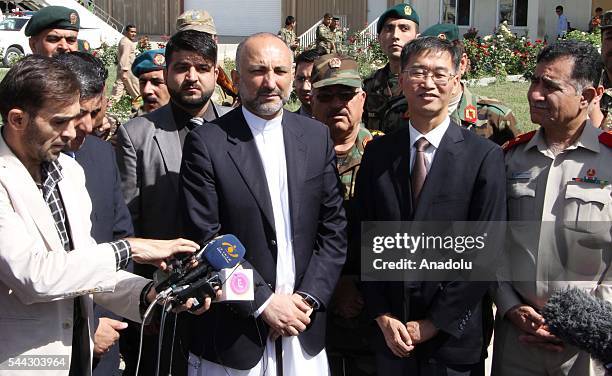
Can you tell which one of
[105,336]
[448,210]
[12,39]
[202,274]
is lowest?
[105,336]

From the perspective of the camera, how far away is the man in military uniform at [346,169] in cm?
383

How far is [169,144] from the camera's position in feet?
13.2

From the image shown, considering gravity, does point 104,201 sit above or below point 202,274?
above

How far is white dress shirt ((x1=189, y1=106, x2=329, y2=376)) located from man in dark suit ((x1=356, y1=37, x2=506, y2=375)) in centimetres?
38

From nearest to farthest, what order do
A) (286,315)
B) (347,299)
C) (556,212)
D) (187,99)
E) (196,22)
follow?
(286,315)
(556,212)
(347,299)
(187,99)
(196,22)

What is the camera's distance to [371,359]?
3.97 m

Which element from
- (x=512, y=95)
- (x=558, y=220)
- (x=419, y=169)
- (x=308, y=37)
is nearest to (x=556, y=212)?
(x=558, y=220)

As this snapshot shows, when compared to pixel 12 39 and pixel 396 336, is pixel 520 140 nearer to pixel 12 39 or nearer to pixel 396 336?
pixel 396 336

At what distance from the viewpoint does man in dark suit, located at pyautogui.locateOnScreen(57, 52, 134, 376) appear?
11.3 ft

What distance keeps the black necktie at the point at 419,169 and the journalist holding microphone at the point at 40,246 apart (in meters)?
1.12

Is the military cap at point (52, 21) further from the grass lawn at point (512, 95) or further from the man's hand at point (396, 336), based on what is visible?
the grass lawn at point (512, 95)

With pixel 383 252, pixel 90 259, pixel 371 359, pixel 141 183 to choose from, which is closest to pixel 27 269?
pixel 90 259

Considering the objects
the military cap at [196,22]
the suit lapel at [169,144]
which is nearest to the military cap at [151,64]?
the military cap at [196,22]

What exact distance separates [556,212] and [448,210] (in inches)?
20.0
